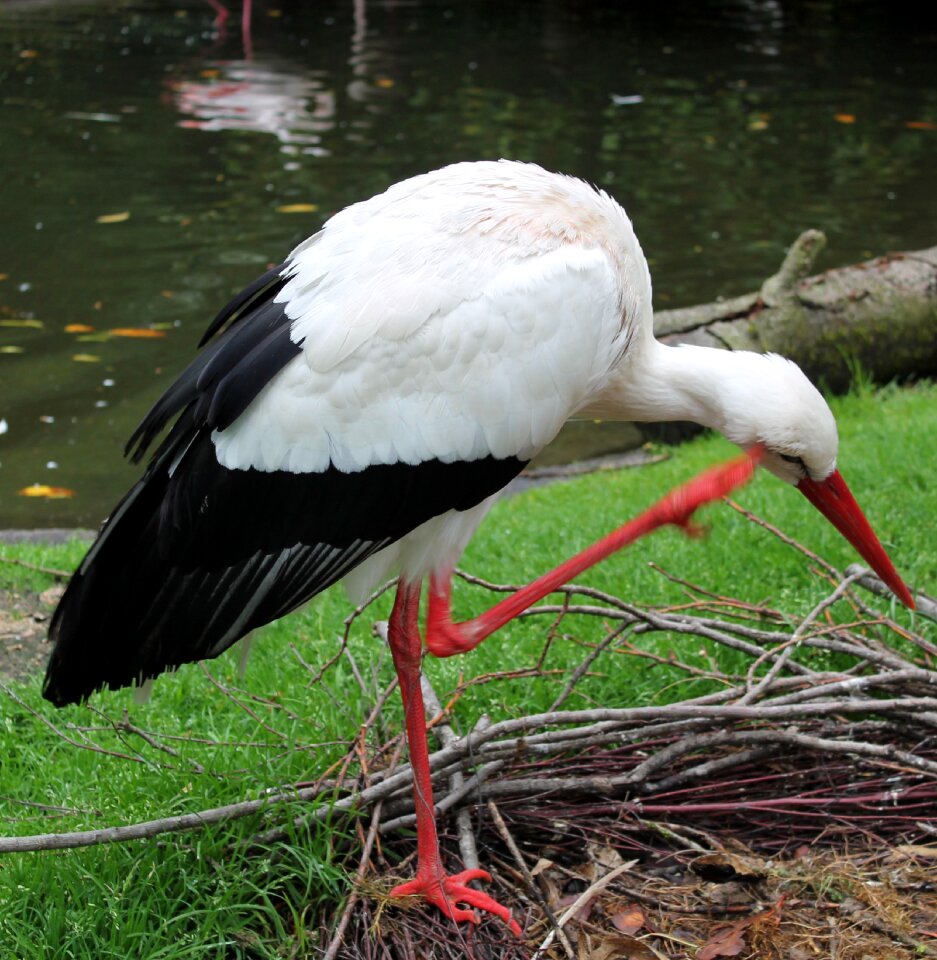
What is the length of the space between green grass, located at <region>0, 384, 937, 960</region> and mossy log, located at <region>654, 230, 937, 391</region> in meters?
1.09

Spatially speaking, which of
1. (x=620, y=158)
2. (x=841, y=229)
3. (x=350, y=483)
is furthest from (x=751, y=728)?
(x=620, y=158)

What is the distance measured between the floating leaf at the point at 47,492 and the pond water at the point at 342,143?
1.2 inches

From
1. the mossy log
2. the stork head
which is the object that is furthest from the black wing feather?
the mossy log

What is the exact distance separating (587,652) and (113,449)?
378cm

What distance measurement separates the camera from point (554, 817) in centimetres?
321

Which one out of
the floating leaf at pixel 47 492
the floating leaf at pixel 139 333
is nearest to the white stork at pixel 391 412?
the floating leaf at pixel 47 492

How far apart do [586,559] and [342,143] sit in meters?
9.67

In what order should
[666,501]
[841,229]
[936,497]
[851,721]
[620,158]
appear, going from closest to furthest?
[666,501], [851,721], [936,497], [841,229], [620,158]

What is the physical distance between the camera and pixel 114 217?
401 inches

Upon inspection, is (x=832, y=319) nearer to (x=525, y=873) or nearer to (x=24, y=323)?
(x=525, y=873)

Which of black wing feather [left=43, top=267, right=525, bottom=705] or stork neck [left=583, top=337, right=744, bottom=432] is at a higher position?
stork neck [left=583, top=337, right=744, bottom=432]

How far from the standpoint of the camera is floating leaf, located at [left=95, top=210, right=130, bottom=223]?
1012 centimetres

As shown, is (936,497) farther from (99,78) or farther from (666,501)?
(99,78)

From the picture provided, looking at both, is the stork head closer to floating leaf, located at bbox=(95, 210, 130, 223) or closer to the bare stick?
the bare stick
